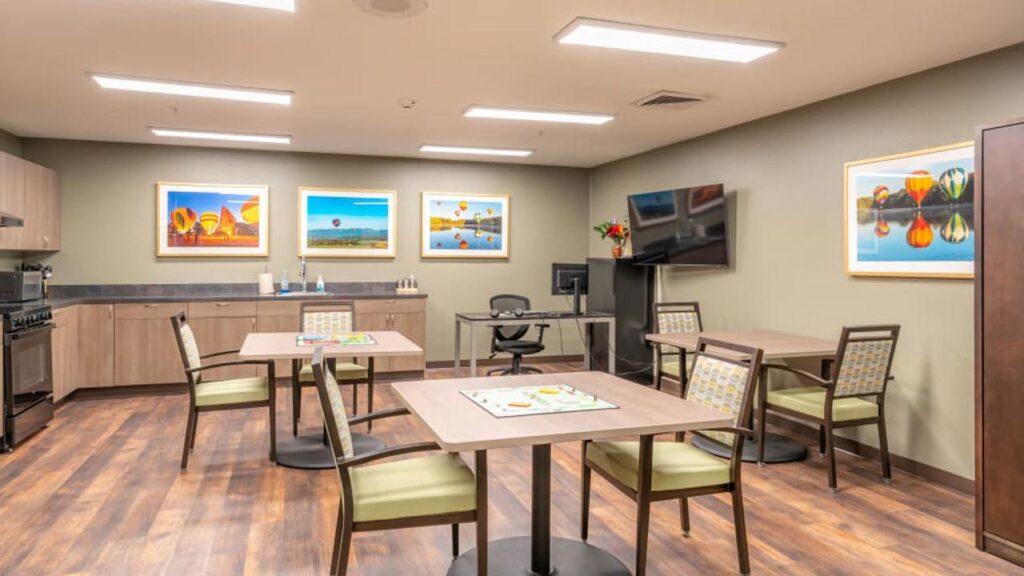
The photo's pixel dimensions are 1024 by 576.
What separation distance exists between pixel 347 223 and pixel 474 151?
1592mm

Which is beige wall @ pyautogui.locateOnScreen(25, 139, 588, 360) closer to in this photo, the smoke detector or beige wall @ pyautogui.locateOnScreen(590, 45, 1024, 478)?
beige wall @ pyautogui.locateOnScreen(590, 45, 1024, 478)

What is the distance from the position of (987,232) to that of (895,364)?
1504 mm

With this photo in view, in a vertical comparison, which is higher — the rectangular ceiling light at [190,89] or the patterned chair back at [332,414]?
the rectangular ceiling light at [190,89]

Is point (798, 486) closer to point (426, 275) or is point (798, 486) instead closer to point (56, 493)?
point (56, 493)

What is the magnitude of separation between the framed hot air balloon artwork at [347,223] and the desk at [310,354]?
266cm

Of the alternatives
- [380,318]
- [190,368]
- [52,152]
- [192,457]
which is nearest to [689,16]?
[190,368]

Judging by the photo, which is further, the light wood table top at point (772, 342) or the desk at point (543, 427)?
the light wood table top at point (772, 342)

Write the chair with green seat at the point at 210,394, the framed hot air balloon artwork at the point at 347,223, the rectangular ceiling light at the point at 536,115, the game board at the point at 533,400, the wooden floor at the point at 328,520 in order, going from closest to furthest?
the game board at the point at 533,400
the wooden floor at the point at 328,520
the chair with green seat at the point at 210,394
the rectangular ceiling light at the point at 536,115
the framed hot air balloon artwork at the point at 347,223

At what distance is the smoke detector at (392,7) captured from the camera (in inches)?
117

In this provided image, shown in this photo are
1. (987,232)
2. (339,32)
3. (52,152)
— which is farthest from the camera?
(52,152)

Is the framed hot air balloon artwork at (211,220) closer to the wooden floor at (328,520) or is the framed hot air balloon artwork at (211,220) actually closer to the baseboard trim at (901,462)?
the wooden floor at (328,520)

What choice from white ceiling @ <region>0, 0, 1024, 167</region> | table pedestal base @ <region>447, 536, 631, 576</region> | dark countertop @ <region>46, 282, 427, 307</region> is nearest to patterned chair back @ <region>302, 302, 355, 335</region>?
white ceiling @ <region>0, 0, 1024, 167</region>

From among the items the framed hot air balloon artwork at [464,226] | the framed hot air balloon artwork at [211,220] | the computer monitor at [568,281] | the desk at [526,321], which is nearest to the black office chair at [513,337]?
the desk at [526,321]

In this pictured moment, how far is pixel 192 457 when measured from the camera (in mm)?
4344
